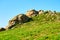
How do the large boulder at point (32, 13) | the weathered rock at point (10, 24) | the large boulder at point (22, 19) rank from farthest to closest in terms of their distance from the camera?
the large boulder at point (32, 13), the large boulder at point (22, 19), the weathered rock at point (10, 24)

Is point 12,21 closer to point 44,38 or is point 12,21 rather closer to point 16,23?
point 16,23

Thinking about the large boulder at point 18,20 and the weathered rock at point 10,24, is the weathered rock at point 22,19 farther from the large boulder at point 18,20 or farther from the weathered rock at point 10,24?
the weathered rock at point 10,24

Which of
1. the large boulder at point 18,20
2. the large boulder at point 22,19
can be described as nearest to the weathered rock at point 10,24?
the large boulder at point 18,20

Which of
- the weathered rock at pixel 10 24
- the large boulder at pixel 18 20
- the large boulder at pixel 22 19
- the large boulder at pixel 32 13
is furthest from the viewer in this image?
the large boulder at pixel 32 13

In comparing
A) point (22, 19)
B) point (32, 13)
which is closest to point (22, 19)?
point (22, 19)

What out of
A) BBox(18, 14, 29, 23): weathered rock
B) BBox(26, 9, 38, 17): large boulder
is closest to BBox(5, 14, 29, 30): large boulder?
BBox(18, 14, 29, 23): weathered rock

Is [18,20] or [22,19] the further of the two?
[18,20]

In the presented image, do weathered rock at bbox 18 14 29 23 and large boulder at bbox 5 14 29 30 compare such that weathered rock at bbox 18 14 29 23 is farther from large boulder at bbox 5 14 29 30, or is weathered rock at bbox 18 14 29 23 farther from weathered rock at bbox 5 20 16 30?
weathered rock at bbox 5 20 16 30

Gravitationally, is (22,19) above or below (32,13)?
below

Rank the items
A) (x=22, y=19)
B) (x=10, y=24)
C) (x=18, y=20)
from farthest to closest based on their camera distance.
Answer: (x=18, y=20), (x=22, y=19), (x=10, y=24)

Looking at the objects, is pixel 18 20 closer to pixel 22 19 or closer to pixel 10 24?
pixel 22 19

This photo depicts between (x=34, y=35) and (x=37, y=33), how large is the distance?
4.77 ft

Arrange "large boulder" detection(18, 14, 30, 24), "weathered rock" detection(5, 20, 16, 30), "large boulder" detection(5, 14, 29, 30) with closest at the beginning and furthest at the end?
1. "weathered rock" detection(5, 20, 16, 30)
2. "large boulder" detection(5, 14, 29, 30)
3. "large boulder" detection(18, 14, 30, 24)

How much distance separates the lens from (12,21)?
60.6 meters
